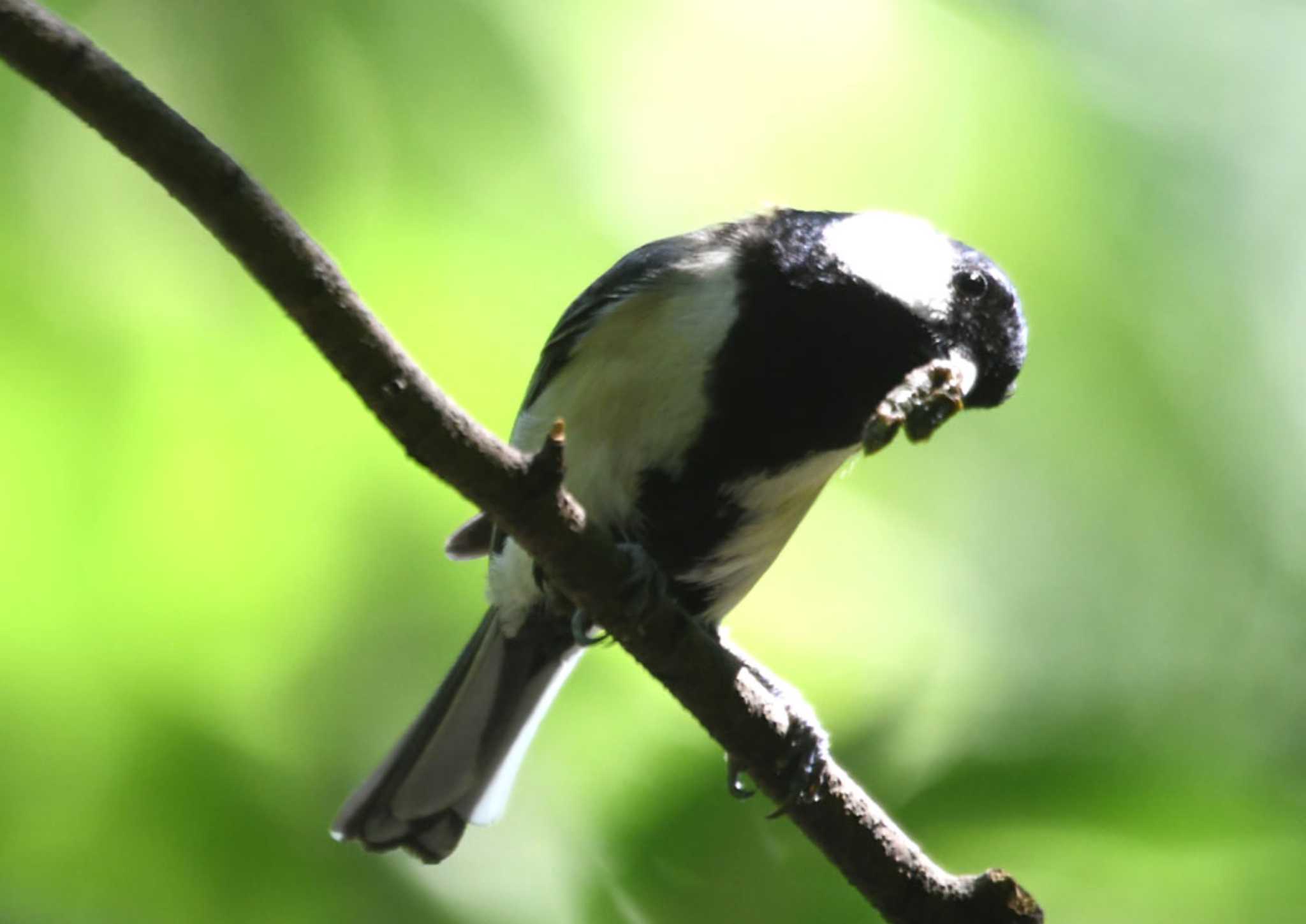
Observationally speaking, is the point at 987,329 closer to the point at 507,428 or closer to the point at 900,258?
the point at 900,258

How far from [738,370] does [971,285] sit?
0.28 meters

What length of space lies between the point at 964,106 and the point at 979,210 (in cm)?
16

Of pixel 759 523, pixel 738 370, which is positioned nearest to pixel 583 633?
pixel 759 523

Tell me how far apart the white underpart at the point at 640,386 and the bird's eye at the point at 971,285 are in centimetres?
24

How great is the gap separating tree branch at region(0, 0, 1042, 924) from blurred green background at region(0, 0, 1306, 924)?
56 centimetres

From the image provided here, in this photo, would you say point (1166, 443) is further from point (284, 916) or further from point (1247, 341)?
point (284, 916)

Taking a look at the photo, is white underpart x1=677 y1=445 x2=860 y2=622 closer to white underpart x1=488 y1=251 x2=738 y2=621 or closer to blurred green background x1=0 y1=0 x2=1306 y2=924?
white underpart x1=488 y1=251 x2=738 y2=621

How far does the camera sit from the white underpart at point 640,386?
1297 millimetres

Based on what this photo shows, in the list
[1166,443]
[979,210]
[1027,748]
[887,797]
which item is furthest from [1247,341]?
[887,797]

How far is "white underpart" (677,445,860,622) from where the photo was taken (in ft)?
4.39

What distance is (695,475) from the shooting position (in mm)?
1323

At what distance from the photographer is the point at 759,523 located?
1399mm

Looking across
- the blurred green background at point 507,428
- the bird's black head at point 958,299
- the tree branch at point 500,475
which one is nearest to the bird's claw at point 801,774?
the tree branch at point 500,475

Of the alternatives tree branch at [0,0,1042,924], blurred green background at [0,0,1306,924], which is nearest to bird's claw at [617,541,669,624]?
tree branch at [0,0,1042,924]
